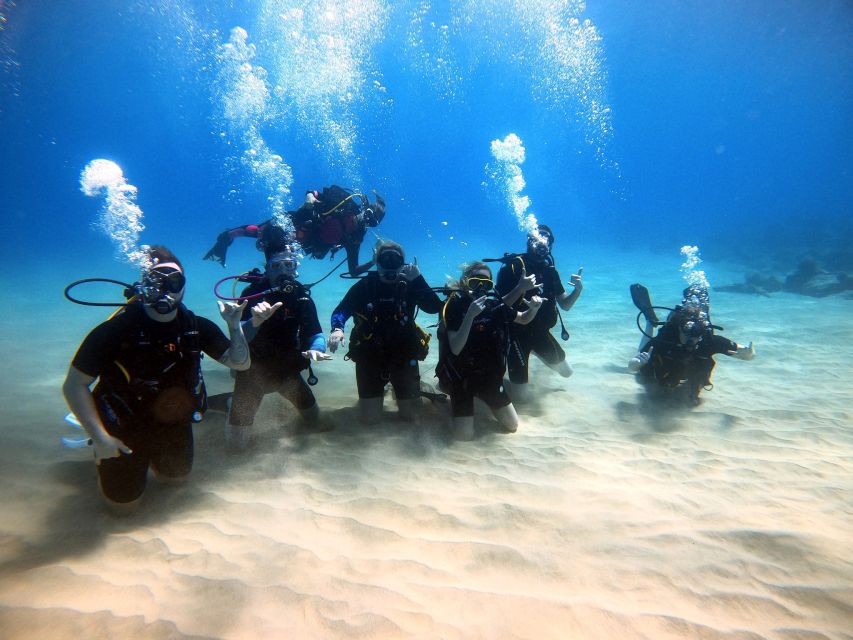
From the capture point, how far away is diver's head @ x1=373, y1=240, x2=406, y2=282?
512 centimetres

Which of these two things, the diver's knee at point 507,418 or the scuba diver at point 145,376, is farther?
the diver's knee at point 507,418

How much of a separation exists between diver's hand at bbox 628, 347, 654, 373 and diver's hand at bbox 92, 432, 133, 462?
689 centimetres

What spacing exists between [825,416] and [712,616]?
525cm

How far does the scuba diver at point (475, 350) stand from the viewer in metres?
5.05

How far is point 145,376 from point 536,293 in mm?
5378

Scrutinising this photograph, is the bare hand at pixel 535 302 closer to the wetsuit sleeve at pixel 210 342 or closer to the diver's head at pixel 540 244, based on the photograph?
the diver's head at pixel 540 244

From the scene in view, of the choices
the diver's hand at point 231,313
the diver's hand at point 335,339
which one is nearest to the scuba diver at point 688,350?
the diver's hand at point 335,339

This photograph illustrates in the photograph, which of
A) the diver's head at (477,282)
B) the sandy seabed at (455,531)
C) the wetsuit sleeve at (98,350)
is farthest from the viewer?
the diver's head at (477,282)

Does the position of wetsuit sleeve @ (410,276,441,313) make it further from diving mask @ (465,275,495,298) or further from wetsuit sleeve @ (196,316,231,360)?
wetsuit sleeve @ (196,316,231,360)

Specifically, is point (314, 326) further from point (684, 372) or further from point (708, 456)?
point (684, 372)

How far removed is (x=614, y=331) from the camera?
12016 mm

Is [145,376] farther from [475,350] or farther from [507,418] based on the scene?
[507,418]

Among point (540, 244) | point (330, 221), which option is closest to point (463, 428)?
point (540, 244)

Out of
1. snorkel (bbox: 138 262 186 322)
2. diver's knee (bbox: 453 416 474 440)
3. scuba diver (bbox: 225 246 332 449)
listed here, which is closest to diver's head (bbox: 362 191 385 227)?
scuba diver (bbox: 225 246 332 449)
